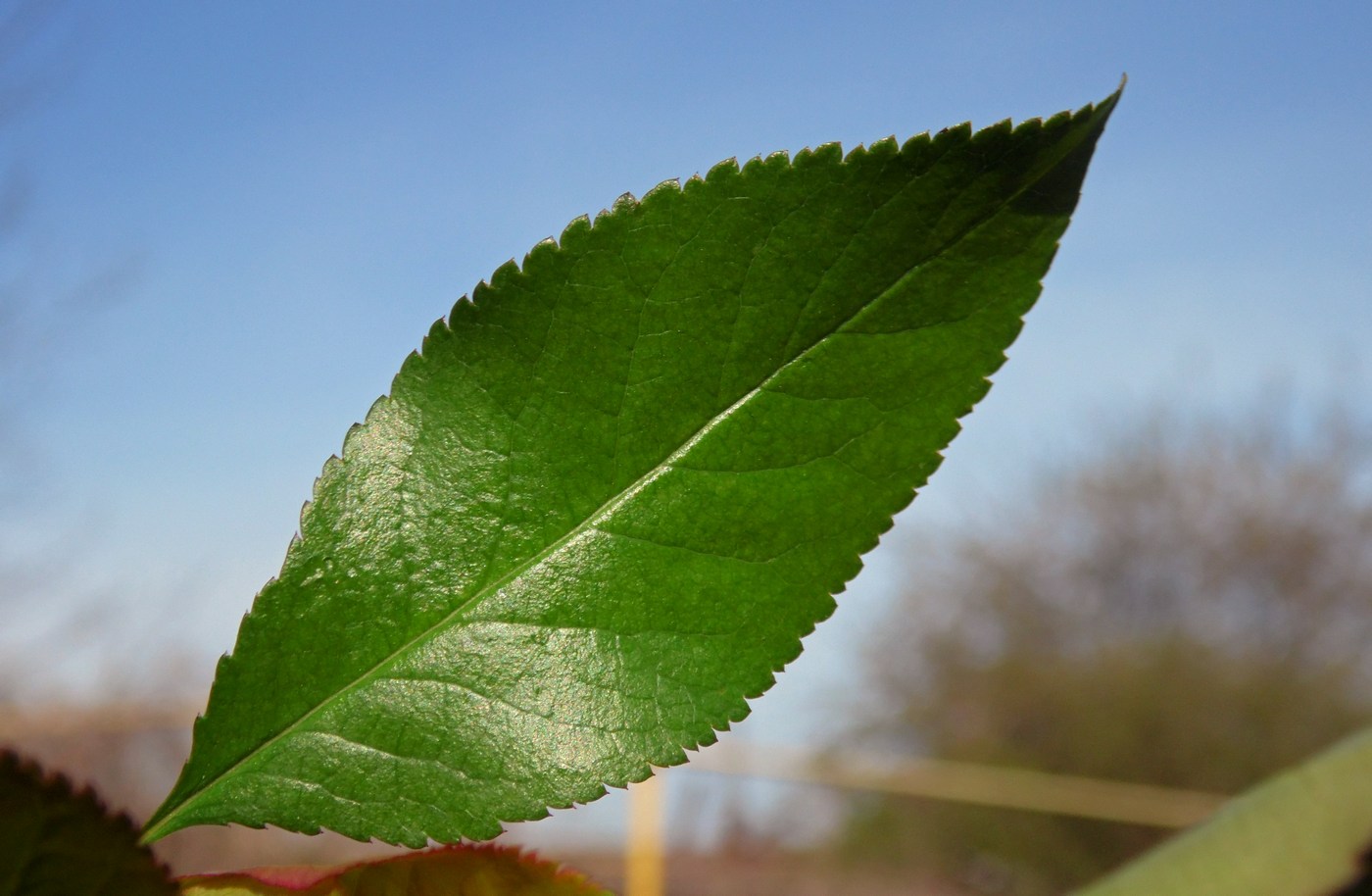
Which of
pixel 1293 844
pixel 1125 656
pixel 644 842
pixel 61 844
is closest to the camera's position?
pixel 61 844

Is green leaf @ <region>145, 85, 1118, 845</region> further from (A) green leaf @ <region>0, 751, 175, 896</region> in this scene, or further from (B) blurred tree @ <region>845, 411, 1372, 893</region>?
(B) blurred tree @ <region>845, 411, 1372, 893</region>

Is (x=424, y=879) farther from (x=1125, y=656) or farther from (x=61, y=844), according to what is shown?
(x=1125, y=656)

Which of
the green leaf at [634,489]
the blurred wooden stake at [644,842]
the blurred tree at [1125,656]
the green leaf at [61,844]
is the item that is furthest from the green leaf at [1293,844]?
the blurred tree at [1125,656]

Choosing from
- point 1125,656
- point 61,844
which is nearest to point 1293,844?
point 61,844

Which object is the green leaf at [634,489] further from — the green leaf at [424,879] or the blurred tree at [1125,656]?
the blurred tree at [1125,656]

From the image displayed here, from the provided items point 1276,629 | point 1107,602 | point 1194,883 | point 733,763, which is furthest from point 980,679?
point 1194,883

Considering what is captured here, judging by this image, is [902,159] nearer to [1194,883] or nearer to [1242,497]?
[1194,883]
